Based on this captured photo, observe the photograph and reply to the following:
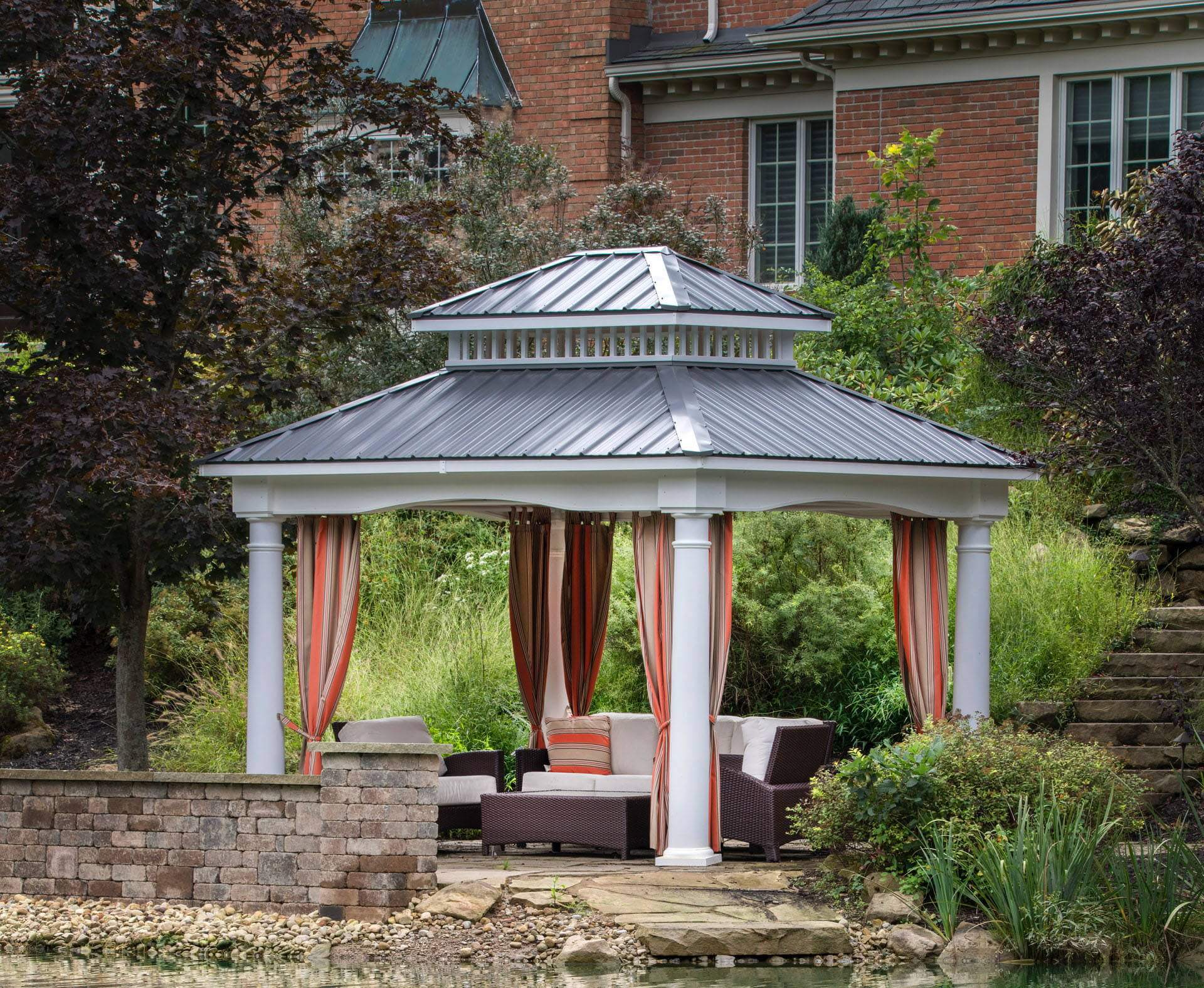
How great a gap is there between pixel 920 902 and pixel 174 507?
230 inches

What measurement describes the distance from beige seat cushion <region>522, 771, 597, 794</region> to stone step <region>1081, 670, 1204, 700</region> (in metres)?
4.33

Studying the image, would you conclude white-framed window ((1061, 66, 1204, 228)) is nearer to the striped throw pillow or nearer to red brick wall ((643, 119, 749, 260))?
red brick wall ((643, 119, 749, 260))

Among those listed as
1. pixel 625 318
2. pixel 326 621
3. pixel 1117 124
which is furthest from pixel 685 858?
pixel 1117 124

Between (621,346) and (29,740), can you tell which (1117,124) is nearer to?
(621,346)

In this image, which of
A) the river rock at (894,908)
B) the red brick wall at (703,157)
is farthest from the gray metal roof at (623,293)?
the red brick wall at (703,157)

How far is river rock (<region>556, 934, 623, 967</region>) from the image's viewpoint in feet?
34.1

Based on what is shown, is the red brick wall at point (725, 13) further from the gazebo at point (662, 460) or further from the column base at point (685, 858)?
the column base at point (685, 858)

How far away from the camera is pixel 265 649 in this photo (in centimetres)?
1298

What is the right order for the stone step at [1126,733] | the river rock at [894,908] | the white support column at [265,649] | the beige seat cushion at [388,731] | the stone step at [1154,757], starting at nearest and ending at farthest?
1. the river rock at [894,908]
2. the white support column at [265,649]
3. the beige seat cushion at [388,731]
4. the stone step at [1154,757]
5. the stone step at [1126,733]

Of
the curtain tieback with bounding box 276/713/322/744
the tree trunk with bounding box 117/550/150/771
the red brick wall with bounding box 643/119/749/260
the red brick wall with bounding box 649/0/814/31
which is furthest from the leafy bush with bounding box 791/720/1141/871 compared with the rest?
the red brick wall with bounding box 649/0/814/31

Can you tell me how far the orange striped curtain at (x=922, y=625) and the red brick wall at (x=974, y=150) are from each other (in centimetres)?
821

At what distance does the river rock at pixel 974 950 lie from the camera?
410 inches

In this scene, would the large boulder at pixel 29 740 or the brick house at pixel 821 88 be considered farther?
the brick house at pixel 821 88

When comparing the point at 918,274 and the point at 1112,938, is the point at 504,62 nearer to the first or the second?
the point at 918,274
